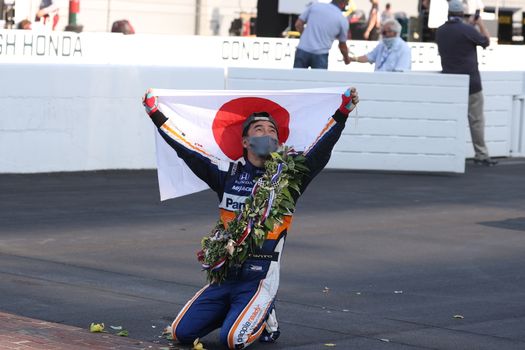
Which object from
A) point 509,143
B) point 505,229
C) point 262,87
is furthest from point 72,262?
point 509,143

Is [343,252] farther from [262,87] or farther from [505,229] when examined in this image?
[262,87]

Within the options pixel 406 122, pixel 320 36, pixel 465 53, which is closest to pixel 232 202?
pixel 406 122

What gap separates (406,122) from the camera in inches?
646

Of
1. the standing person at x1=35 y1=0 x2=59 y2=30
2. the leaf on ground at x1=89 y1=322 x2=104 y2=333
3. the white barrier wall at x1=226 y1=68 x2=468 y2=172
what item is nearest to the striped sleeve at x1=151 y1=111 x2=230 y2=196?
the leaf on ground at x1=89 y1=322 x2=104 y2=333

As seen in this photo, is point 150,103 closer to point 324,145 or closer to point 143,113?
point 324,145

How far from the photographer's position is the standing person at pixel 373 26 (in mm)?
31141

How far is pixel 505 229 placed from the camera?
40.1 ft

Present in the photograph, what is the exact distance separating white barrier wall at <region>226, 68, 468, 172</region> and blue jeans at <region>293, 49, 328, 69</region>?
203 cm

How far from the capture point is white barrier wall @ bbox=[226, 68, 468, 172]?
16344 mm

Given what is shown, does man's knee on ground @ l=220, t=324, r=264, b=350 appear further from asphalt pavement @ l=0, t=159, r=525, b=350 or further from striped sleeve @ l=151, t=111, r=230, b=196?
striped sleeve @ l=151, t=111, r=230, b=196

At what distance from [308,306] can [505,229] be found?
428 centimetres

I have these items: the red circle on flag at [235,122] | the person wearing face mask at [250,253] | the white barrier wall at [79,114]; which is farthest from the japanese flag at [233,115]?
the white barrier wall at [79,114]

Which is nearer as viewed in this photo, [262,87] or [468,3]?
[262,87]

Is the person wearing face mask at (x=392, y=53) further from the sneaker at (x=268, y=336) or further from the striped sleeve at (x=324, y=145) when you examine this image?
the sneaker at (x=268, y=336)
